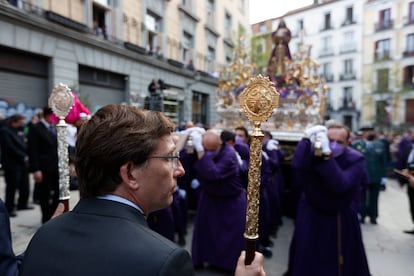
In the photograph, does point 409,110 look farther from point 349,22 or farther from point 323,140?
point 323,140

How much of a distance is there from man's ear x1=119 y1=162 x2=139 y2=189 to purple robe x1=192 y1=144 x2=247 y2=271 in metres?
2.28

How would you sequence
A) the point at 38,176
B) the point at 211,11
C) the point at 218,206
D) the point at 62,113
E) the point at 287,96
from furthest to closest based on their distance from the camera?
the point at 211,11
the point at 287,96
the point at 38,176
the point at 218,206
the point at 62,113

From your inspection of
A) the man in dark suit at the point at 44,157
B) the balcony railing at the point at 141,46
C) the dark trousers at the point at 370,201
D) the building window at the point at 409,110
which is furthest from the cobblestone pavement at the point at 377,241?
the building window at the point at 409,110

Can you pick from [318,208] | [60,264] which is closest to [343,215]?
[318,208]

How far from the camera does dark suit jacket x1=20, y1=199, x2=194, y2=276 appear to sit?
0.92m

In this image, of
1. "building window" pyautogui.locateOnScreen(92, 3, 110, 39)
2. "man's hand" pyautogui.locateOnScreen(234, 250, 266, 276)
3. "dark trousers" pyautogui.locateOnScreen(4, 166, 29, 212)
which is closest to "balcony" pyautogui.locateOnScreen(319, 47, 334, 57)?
"building window" pyautogui.locateOnScreen(92, 3, 110, 39)

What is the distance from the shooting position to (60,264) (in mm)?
986

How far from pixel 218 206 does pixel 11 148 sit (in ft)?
13.4

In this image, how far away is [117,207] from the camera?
109cm

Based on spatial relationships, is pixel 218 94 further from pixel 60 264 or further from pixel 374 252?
pixel 60 264

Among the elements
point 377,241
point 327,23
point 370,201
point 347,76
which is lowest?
point 377,241

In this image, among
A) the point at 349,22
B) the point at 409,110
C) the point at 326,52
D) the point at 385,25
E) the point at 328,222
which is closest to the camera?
the point at 328,222

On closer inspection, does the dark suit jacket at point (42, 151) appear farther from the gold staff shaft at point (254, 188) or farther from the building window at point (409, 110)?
the building window at point (409, 110)

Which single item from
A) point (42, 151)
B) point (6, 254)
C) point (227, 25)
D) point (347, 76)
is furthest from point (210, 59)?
point (6, 254)
